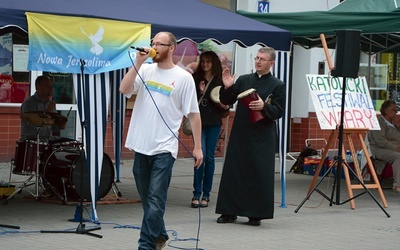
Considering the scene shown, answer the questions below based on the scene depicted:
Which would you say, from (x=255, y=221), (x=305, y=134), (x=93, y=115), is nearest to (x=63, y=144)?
(x=93, y=115)

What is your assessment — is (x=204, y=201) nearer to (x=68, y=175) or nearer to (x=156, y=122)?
(x=68, y=175)

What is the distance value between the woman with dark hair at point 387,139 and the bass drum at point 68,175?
498cm

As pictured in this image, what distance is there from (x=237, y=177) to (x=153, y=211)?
2.90 metres

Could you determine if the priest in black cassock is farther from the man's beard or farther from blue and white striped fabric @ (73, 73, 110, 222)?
the man's beard

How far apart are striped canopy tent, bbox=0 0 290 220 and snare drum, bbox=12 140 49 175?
1362 mm

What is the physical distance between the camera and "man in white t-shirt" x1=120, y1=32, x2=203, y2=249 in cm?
759

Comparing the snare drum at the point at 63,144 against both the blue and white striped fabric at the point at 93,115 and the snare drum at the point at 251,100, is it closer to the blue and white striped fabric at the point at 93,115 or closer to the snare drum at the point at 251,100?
the blue and white striped fabric at the point at 93,115

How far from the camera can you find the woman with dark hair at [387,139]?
1452cm

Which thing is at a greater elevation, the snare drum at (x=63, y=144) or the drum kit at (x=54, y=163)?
the snare drum at (x=63, y=144)

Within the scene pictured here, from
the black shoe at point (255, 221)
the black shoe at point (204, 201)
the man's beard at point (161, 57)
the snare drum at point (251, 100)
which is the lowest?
the black shoe at point (255, 221)

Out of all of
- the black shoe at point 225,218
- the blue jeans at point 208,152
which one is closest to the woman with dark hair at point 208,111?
the blue jeans at point 208,152

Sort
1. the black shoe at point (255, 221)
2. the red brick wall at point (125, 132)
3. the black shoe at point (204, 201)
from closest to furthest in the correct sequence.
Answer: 1. the black shoe at point (255, 221)
2. the black shoe at point (204, 201)
3. the red brick wall at point (125, 132)

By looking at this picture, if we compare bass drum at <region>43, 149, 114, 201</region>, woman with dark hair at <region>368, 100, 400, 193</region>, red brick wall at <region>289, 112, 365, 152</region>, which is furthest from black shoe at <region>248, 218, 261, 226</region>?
red brick wall at <region>289, 112, 365, 152</region>

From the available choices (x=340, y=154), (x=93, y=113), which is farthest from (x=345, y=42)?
(x=93, y=113)
